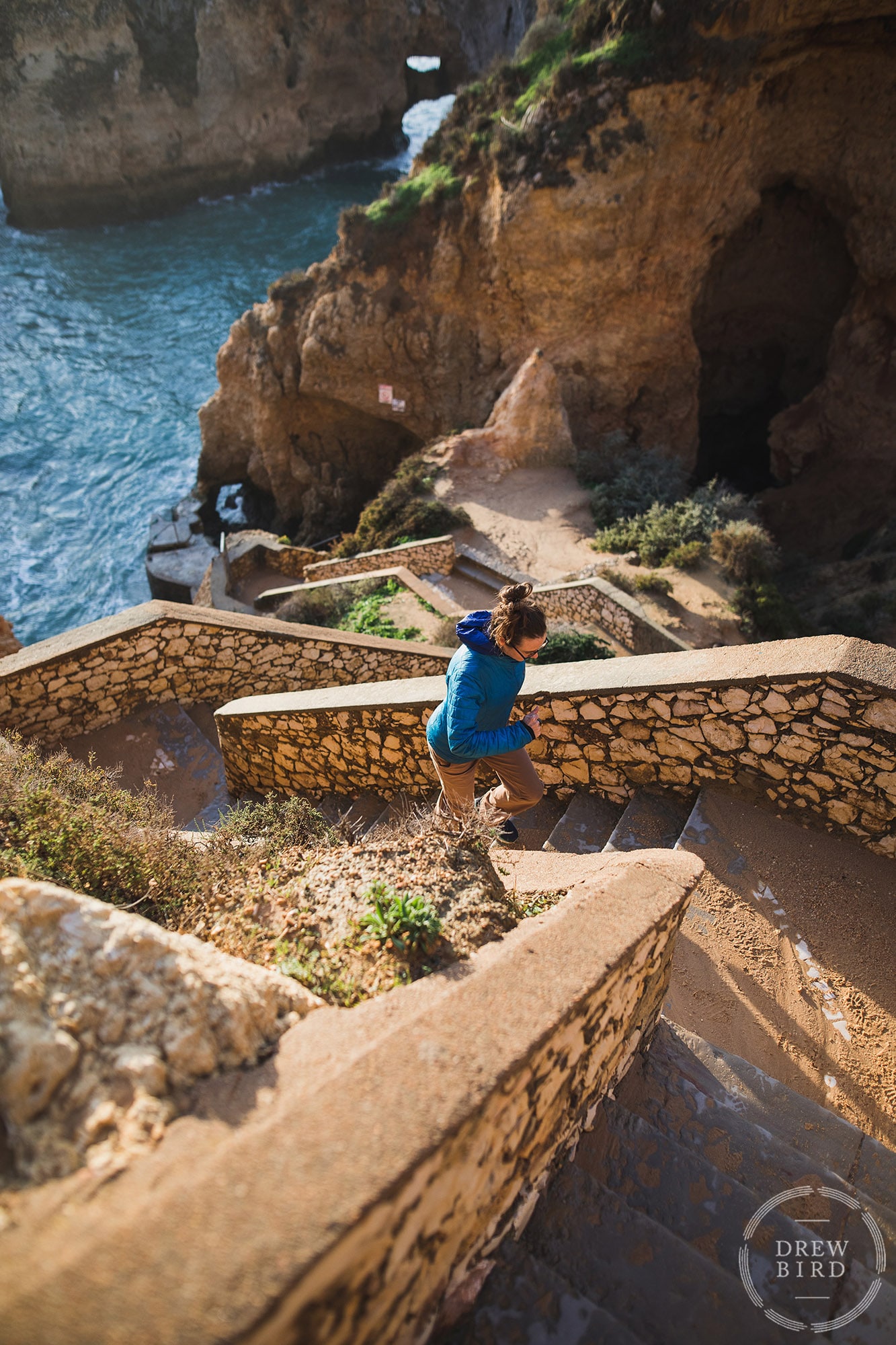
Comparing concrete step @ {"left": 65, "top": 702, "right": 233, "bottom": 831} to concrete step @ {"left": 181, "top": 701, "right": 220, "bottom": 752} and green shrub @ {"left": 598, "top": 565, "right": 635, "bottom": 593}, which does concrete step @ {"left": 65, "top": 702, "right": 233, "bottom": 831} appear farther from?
green shrub @ {"left": 598, "top": 565, "right": 635, "bottom": 593}

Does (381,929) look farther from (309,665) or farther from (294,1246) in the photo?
A: (309,665)

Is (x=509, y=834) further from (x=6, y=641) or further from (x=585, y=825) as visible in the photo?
(x=6, y=641)

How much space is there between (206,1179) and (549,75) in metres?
19.3

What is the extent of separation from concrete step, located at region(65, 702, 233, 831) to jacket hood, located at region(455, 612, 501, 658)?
11.3ft

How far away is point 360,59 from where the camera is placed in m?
36.8

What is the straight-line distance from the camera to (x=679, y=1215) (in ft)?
7.32

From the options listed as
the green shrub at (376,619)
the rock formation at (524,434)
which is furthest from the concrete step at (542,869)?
the rock formation at (524,434)

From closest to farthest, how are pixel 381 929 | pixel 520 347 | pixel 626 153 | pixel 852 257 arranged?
pixel 381 929, pixel 626 153, pixel 852 257, pixel 520 347

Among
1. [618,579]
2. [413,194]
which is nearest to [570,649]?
[618,579]

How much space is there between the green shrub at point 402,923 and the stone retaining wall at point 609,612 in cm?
719

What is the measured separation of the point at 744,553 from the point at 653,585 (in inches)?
76.0

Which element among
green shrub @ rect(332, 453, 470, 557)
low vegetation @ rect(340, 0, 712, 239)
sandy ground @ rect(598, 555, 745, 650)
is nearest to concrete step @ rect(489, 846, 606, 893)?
sandy ground @ rect(598, 555, 745, 650)

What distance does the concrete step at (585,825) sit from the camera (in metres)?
4.06

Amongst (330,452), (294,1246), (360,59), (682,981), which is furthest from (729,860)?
(360,59)
